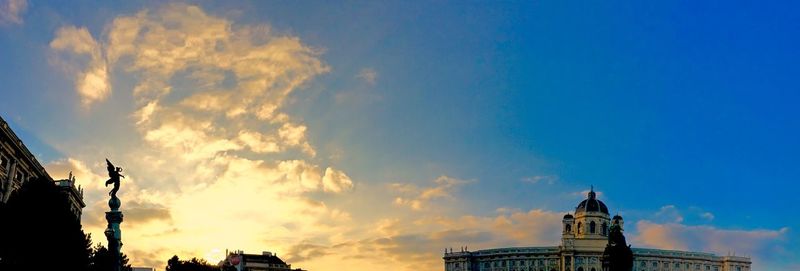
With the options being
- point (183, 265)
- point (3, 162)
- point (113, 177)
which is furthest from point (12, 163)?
point (113, 177)

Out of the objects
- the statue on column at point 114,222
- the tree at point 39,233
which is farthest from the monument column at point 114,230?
the tree at point 39,233

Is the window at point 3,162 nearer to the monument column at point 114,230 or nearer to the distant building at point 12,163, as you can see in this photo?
the distant building at point 12,163

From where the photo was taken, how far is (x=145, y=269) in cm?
16312

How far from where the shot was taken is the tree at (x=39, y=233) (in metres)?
52.6

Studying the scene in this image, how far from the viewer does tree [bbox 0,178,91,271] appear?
5262 cm

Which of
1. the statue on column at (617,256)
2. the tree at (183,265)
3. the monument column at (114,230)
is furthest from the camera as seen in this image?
the tree at (183,265)

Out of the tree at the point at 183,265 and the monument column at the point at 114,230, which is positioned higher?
the tree at the point at 183,265

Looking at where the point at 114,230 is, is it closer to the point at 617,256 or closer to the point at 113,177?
the point at 113,177

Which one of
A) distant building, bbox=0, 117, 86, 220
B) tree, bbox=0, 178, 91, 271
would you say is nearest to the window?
distant building, bbox=0, 117, 86, 220

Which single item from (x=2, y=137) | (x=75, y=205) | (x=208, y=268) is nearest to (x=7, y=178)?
(x=2, y=137)

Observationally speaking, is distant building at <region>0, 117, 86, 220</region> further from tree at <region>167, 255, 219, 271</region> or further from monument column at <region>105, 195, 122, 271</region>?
monument column at <region>105, 195, 122, 271</region>

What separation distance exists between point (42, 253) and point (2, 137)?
36.7 metres

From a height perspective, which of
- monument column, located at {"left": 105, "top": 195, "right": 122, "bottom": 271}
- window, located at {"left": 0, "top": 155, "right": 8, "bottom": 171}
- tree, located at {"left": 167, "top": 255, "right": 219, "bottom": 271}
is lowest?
monument column, located at {"left": 105, "top": 195, "right": 122, "bottom": 271}

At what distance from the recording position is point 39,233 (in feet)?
176
